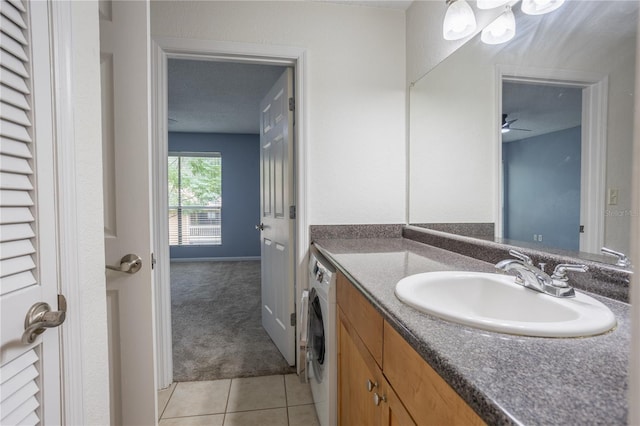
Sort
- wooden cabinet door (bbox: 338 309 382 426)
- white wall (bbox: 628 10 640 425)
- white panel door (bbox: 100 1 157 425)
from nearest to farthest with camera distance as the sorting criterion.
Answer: white wall (bbox: 628 10 640 425), wooden cabinet door (bbox: 338 309 382 426), white panel door (bbox: 100 1 157 425)

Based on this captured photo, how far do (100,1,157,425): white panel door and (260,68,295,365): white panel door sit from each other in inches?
40.5

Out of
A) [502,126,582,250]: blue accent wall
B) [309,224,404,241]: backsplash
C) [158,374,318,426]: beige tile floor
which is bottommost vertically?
[158,374,318,426]: beige tile floor

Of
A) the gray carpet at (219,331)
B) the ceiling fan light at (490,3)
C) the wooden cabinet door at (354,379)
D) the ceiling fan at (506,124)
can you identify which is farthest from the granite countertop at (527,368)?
the gray carpet at (219,331)

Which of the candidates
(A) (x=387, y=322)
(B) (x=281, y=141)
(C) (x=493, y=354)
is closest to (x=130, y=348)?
(A) (x=387, y=322)

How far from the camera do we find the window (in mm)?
5859

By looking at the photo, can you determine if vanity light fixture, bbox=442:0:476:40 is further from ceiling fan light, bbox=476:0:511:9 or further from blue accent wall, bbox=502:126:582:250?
blue accent wall, bbox=502:126:582:250

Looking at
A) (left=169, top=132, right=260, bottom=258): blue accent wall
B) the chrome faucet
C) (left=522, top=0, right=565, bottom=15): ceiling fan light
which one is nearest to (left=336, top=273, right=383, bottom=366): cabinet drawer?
the chrome faucet

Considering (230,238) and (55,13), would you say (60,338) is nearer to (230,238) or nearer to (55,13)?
(55,13)

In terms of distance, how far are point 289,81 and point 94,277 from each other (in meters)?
1.70

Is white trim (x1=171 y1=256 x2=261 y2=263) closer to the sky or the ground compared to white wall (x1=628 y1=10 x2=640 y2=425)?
closer to the ground

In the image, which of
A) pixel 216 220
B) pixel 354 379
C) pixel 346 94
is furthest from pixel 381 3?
pixel 216 220

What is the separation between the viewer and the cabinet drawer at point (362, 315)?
35.0 inches

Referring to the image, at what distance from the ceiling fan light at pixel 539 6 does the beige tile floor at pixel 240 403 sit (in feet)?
6.72

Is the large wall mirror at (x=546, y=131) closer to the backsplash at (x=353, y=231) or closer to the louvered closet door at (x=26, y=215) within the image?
the backsplash at (x=353, y=231)
